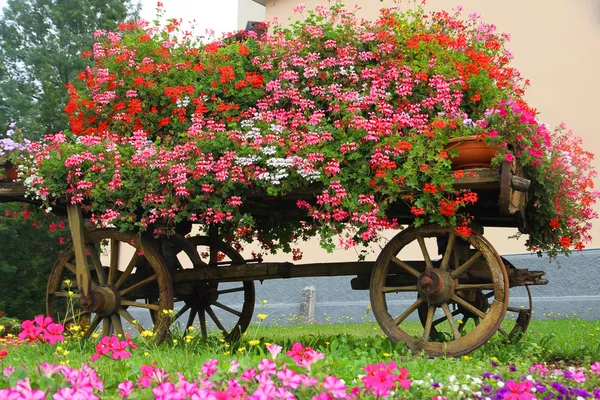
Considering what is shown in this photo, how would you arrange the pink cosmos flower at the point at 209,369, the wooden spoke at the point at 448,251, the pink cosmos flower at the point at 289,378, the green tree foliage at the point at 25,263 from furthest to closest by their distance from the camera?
the green tree foliage at the point at 25,263 < the wooden spoke at the point at 448,251 < the pink cosmos flower at the point at 209,369 < the pink cosmos flower at the point at 289,378

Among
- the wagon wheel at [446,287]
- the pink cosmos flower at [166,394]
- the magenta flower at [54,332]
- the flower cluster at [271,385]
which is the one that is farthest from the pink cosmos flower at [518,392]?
the magenta flower at [54,332]

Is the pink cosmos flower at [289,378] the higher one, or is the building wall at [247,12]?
the building wall at [247,12]

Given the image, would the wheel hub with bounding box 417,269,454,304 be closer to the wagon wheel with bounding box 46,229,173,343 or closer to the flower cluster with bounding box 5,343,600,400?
the flower cluster with bounding box 5,343,600,400

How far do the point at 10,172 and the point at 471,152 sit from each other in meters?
3.60

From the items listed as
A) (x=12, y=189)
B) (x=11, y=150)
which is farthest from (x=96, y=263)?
(x=11, y=150)

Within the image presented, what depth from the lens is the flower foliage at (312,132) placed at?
14.7 ft

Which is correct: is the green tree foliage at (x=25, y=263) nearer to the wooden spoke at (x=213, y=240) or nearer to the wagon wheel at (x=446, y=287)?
the wooden spoke at (x=213, y=240)

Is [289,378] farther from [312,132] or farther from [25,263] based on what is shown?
[25,263]

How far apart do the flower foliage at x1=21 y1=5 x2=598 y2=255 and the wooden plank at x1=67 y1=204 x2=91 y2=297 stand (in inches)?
5.2

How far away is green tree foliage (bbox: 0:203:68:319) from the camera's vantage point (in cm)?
1284

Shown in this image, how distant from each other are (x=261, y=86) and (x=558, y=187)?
88.1 inches

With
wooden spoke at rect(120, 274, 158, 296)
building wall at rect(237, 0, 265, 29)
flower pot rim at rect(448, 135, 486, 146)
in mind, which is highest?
building wall at rect(237, 0, 265, 29)

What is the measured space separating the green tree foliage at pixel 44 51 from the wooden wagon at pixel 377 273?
8.47 m

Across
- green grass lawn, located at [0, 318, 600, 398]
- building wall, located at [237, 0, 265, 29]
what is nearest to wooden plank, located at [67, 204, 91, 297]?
green grass lawn, located at [0, 318, 600, 398]
